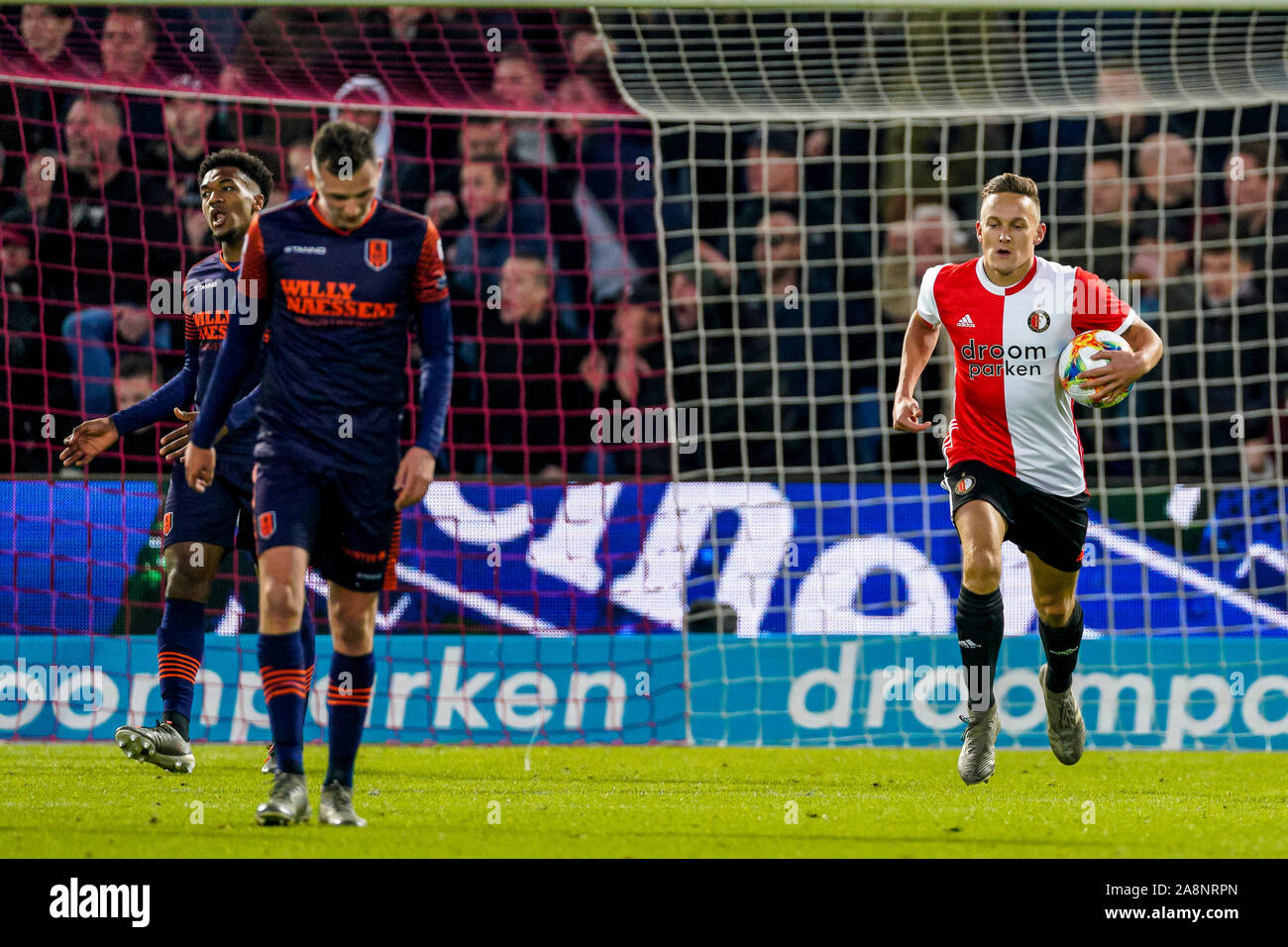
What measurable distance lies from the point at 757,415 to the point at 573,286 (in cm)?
126

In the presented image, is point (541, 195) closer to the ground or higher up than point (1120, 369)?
higher up

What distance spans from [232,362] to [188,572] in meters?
1.77

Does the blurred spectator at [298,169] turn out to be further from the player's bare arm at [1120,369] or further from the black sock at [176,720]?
the player's bare arm at [1120,369]

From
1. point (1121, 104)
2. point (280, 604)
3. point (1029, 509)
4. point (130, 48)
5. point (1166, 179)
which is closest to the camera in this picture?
point (280, 604)

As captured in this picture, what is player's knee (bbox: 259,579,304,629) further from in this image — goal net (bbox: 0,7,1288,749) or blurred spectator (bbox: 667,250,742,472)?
blurred spectator (bbox: 667,250,742,472)

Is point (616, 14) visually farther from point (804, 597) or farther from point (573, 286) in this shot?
point (804, 597)

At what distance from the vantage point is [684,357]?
944 cm

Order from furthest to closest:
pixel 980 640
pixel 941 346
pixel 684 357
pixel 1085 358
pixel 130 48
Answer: pixel 684 357 < pixel 941 346 < pixel 130 48 < pixel 980 640 < pixel 1085 358

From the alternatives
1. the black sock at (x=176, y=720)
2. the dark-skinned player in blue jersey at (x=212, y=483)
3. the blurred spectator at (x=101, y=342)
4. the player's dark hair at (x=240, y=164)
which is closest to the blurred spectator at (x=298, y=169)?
the blurred spectator at (x=101, y=342)

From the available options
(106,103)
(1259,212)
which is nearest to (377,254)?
(106,103)

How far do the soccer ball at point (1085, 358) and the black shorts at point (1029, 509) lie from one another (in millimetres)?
365

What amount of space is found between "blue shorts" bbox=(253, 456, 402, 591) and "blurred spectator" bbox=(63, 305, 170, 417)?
174 inches

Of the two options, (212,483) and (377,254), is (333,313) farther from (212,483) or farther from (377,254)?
(212,483)
